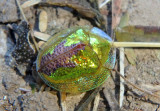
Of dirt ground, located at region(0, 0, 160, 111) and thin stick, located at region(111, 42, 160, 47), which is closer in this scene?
dirt ground, located at region(0, 0, 160, 111)

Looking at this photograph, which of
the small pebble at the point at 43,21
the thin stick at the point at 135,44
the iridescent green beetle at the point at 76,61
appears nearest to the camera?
the iridescent green beetle at the point at 76,61

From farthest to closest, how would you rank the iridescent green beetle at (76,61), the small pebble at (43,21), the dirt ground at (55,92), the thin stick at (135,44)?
1. the small pebble at (43,21)
2. the thin stick at (135,44)
3. the dirt ground at (55,92)
4. the iridescent green beetle at (76,61)

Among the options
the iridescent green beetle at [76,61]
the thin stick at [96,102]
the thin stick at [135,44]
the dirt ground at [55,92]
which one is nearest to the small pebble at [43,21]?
the dirt ground at [55,92]

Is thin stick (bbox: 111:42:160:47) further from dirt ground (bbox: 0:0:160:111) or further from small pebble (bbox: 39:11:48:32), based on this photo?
small pebble (bbox: 39:11:48:32)

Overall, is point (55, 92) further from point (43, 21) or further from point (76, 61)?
point (43, 21)

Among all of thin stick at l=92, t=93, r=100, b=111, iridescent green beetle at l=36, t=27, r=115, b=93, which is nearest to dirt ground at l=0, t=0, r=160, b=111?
thin stick at l=92, t=93, r=100, b=111

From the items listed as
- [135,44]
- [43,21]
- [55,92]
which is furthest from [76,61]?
[43,21]

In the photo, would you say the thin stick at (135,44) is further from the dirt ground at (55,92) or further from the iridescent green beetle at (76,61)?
the iridescent green beetle at (76,61)
